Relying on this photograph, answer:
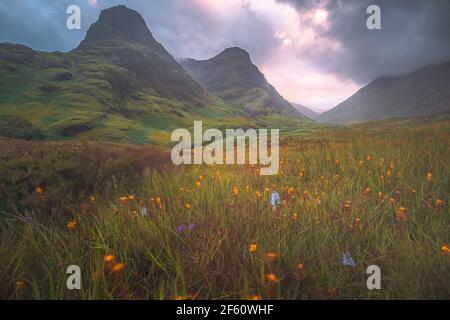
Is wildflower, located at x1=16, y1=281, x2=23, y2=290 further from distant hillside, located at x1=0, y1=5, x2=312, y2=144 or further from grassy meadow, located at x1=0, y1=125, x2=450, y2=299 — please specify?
distant hillside, located at x1=0, y1=5, x2=312, y2=144

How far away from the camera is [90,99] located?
79.9m

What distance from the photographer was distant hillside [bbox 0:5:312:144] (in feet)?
178

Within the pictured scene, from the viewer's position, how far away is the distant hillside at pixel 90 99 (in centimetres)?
5434

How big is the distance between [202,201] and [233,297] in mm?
1574

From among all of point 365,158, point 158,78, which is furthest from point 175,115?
point 365,158

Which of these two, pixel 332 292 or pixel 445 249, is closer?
pixel 332 292

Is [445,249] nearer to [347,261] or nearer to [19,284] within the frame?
[347,261]

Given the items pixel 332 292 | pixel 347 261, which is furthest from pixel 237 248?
pixel 347 261

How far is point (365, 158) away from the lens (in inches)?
207

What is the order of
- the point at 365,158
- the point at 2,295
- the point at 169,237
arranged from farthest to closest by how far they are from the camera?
the point at 365,158
the point at 169,237
the point at 2,295
